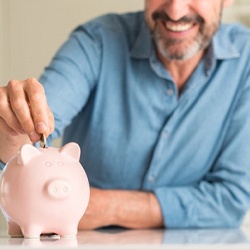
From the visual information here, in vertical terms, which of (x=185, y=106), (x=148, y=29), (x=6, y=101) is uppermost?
(x=6, y=101)

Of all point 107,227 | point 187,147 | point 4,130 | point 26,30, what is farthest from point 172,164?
point 26,30

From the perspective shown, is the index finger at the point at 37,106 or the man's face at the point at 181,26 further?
the man's face at the point at 181,26

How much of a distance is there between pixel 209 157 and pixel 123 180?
0.19 meters

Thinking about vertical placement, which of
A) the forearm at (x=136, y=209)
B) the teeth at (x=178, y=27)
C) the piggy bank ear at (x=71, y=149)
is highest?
the piggy bank ear at (x=71, y=149)

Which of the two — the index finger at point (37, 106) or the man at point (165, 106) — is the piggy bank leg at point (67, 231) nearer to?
the index finger at point (37, 106)

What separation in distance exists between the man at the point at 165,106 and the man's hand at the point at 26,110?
0.42 meters

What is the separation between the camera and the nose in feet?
5.40

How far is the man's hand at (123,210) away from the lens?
1435mm

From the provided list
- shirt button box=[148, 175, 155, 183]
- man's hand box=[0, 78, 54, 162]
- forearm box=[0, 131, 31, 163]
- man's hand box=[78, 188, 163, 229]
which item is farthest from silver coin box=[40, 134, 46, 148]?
shirt button box=[148, 175, 155, 183]

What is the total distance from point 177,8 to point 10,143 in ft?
1.87

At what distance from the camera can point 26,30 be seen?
2475 millimetres

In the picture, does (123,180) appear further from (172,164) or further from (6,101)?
(6,101)

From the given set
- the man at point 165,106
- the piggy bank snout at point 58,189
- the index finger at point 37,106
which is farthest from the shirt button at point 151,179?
the piggy bank snout at point 58,189

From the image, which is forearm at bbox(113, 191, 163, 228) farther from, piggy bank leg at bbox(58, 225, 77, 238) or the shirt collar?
piggy bank leg at bbox(58, 225, 77, 238)
